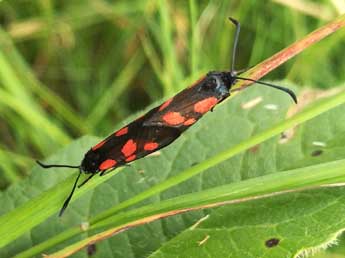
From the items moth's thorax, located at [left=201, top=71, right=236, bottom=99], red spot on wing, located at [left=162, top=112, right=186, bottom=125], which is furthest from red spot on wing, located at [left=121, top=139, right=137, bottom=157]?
moth's thorax, located at [left=201, top=71, right=236, bottom=99]

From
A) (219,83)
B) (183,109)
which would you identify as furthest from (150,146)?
(219,83)

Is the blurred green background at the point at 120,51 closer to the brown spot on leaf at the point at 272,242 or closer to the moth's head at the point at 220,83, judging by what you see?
the moth's head at the point at 220,83

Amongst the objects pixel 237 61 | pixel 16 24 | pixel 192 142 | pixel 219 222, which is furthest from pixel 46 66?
pixel 219 222

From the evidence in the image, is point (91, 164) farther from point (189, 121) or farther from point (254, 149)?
point (254, 149)

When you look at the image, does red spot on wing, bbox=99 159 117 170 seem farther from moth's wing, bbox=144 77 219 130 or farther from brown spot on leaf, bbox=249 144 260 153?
brown spot on leaf, bbox=249 144 260 153

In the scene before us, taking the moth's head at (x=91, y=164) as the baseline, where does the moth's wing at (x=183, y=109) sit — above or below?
above

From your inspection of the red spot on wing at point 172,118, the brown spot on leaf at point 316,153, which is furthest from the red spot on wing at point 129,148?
the brown spot on leaf at point 316,153

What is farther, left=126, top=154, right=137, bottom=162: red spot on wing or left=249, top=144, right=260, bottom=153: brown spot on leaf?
left=249, top=144, right=260, bottom=153: brown spot on leaf
